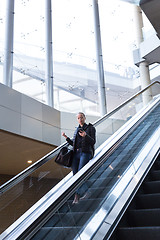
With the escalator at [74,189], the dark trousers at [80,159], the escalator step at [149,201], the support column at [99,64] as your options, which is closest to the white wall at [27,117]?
the escalator at [74,189]

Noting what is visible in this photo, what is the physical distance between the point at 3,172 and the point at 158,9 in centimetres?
824

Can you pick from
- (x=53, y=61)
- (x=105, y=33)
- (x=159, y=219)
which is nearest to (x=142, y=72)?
(x=105, y=33)

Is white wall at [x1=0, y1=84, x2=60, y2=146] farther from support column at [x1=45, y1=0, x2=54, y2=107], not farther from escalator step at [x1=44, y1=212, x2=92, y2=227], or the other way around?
escalator step at [x1=44, y1=212, x2=92, y2=227]

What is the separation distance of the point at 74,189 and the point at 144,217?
122cm

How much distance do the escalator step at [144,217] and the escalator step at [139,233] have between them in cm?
41

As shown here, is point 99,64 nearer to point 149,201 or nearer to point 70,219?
point 149,201

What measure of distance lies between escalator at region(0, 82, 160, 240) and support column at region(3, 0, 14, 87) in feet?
15.3

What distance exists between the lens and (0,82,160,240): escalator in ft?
8.87

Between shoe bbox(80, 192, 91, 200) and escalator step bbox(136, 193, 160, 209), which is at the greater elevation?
shoe bbox(80, 192, 91, 200)

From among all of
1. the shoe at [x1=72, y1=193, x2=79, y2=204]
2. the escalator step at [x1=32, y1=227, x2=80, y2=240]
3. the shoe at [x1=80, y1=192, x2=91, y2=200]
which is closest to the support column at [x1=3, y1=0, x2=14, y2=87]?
the shoe at [x1=80, y1=192, x2=91, y2=200]

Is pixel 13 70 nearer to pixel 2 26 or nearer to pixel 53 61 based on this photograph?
pixel 2 26

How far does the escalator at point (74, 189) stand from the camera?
2705 millimetres

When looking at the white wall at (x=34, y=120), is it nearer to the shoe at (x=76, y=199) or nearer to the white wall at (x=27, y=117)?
the white wall at (x=27, y=117)

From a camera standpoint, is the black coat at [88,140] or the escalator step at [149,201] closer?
the escalator step at [149,201]
